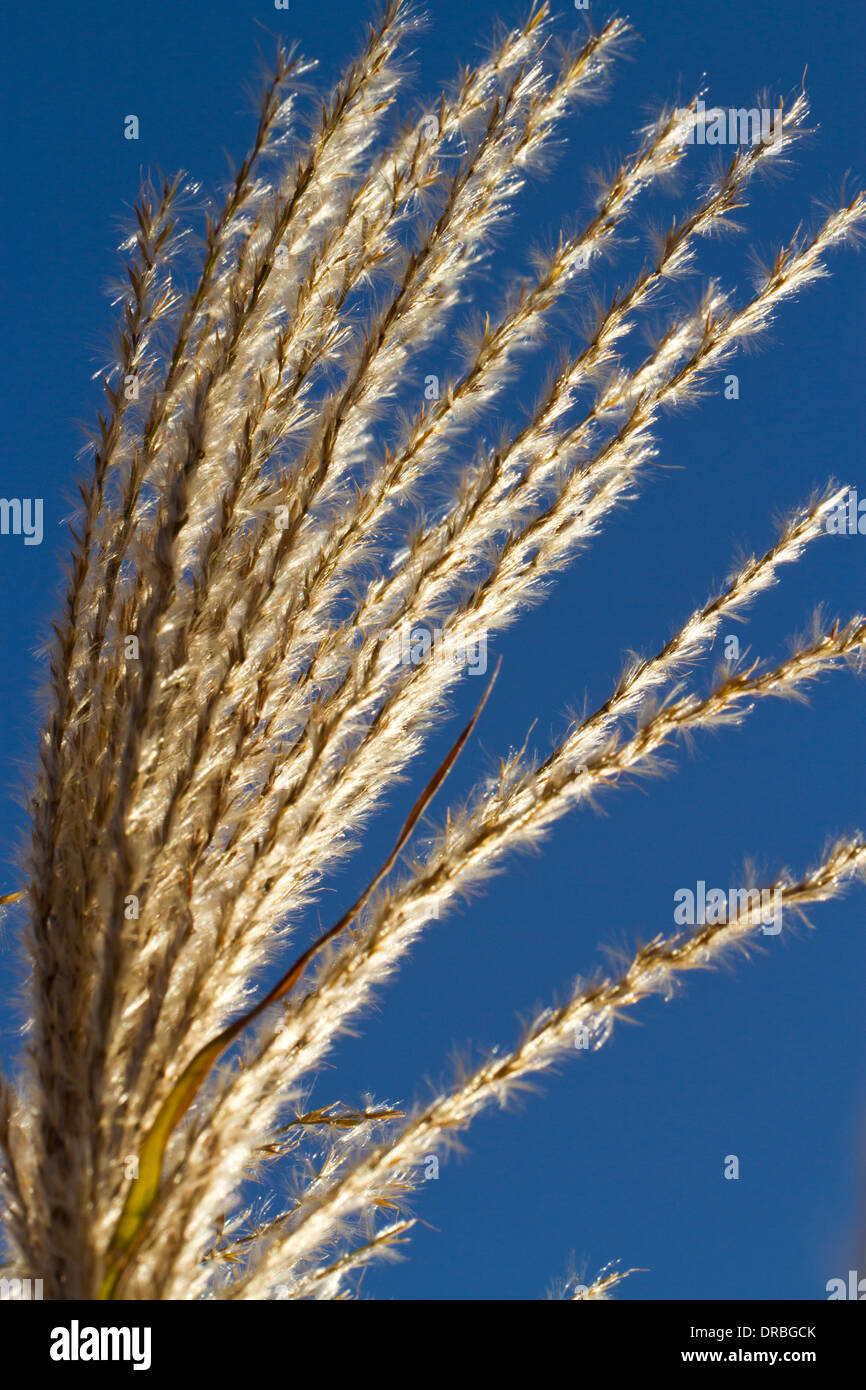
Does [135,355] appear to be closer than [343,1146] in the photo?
Yes

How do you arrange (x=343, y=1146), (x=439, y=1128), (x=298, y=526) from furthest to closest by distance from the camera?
(x=343, y=1146) → (x=298, y=526) → (x=439, y=1128)

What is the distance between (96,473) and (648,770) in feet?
2.68

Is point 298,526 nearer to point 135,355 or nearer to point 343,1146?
point 135,355

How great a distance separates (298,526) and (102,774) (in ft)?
1.17

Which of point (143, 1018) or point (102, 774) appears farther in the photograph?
point (102, 774)

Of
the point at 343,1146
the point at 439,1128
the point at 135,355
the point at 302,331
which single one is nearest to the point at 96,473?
the point at 135,355

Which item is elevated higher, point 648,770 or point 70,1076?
point 648,770

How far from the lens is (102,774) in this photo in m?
1.17
